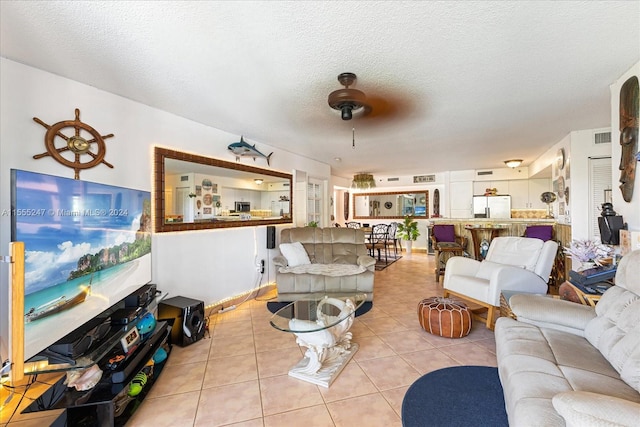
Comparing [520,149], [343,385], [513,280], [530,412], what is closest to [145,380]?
[343,385]

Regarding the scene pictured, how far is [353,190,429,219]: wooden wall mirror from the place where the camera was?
832 centimetres

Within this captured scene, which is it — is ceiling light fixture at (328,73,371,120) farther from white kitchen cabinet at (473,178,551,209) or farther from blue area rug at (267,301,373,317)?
white kitchen cabinet at (473,178,551,209)

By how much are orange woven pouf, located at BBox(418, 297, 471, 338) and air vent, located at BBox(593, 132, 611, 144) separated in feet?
9.52

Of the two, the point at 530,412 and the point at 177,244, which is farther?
the point at 177,244

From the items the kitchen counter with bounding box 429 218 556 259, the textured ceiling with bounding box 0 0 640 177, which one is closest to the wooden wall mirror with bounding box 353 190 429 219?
the kitchen counter with bounding box 429 218 556 259

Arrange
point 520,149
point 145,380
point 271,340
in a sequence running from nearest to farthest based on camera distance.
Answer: point 145,380 < point 271,340 < point 520,149

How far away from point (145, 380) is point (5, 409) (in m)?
0.78

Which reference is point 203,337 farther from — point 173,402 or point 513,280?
point 513,280

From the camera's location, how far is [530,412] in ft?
3.50

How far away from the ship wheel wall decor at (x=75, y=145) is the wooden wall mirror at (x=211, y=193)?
0.53 metres

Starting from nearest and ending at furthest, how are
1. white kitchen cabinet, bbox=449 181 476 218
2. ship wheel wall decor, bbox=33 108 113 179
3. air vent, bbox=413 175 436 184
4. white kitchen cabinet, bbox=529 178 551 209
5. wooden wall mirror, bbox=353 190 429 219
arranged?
ship wheel wall decor, bbox=33 108 113 179, white kitchen cabinet, bbox=529 178 551 209, white kitchen cabinet, bbox=449 181 476 218, air vent, bbox=413 175 436 184, wooden wall mirror, bbox=353 190 429 219

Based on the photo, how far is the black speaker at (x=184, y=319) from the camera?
8.24 feet

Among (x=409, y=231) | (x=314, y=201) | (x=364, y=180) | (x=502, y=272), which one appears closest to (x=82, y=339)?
(x=502, y=272)

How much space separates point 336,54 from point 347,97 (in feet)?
1.08
